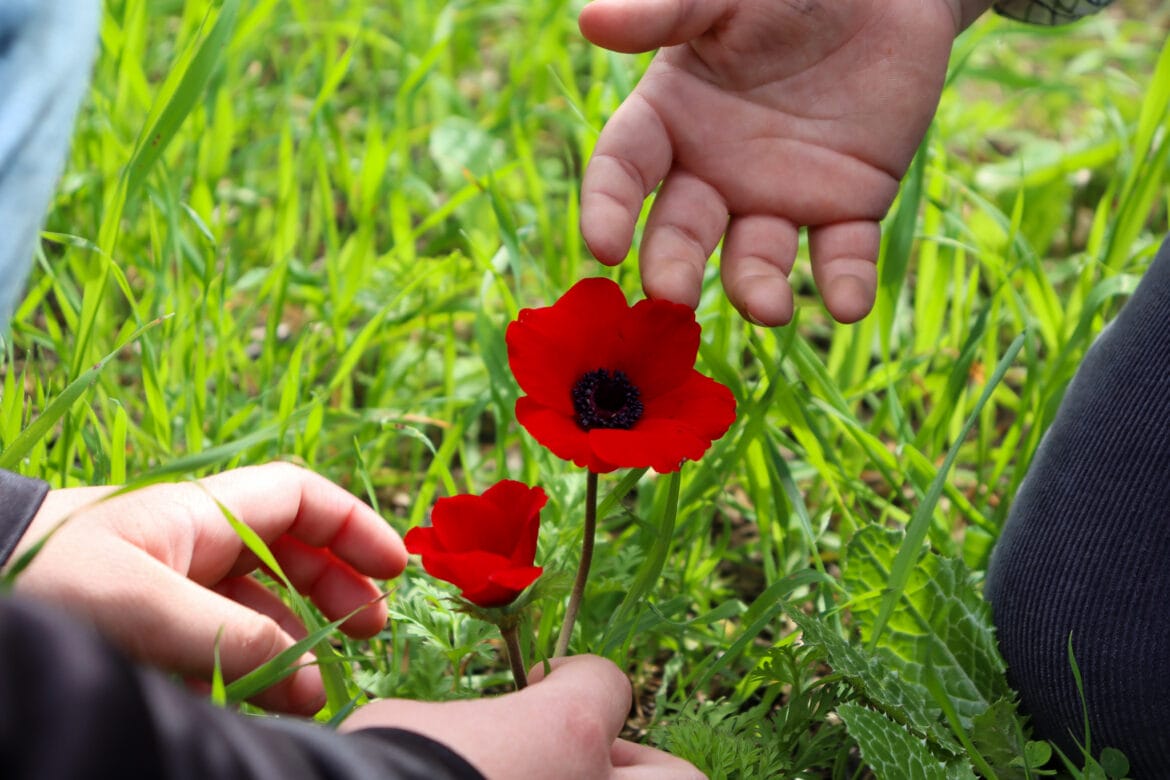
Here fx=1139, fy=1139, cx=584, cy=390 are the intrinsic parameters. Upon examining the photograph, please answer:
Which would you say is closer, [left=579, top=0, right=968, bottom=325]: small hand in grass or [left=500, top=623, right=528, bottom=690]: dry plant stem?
[left=500, top=623, right=528, bottom=690]: dry plant stem

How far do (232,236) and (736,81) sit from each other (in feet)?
2.98

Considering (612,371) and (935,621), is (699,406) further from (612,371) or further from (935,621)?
(935,621)

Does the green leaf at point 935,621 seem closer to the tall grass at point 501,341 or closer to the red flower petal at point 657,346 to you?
the tall grass at point 501,341

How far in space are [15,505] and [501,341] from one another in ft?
1.95

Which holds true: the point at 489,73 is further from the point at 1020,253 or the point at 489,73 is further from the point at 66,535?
the point at 66,535

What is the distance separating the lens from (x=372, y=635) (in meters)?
1.04

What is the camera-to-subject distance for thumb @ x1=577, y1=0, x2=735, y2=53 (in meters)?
0.99

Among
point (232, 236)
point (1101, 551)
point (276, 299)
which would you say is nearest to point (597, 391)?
point (1101, 551)

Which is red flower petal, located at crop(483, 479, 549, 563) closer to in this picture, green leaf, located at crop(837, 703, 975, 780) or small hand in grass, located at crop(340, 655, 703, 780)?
small hand in grass, located at crop(340, 655, 703, 780)

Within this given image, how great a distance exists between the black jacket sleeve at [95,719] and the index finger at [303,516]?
38cm

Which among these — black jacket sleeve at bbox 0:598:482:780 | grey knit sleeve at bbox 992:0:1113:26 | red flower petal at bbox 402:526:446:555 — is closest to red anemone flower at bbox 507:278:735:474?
red flower petal at bbox 402:526:446:555

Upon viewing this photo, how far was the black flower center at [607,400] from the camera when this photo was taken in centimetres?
90

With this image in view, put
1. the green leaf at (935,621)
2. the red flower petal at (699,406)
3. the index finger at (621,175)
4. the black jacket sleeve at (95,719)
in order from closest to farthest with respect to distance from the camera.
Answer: the black jacket sleeve at (95,719)
the red flower petal at (699,406)
the index finger at (621,175)
the green leaf at (935,621)

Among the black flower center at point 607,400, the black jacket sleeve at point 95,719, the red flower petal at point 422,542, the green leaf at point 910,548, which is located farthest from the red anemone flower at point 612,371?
the black jacket sleeve at point 95,719
